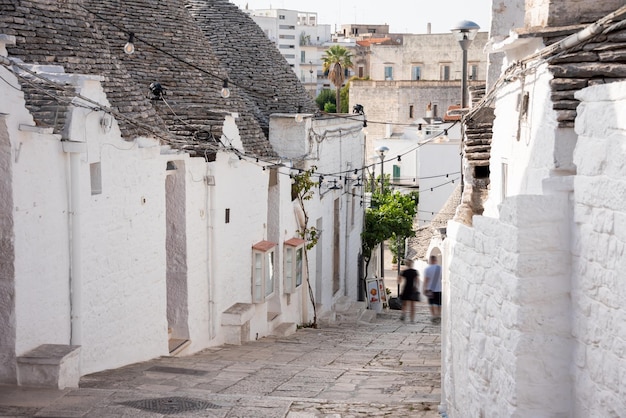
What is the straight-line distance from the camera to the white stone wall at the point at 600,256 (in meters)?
5.81

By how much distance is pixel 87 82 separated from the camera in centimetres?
1178

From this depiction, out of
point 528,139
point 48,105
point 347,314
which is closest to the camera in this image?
point 528,139

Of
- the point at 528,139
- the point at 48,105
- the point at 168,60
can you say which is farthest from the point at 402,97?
the point at 528,139

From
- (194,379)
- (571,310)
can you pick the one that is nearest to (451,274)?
(571,310)

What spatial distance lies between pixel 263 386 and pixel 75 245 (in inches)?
102

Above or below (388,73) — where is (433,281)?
below

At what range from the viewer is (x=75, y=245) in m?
11.4

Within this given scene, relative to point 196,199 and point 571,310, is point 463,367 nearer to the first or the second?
point 571,310

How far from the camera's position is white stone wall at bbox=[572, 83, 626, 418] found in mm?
5809

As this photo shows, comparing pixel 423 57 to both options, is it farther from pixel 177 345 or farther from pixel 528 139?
pixel 528 139

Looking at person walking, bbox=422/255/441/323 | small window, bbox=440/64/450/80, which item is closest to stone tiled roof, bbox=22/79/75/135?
person walking, bbox=422/255/441/323

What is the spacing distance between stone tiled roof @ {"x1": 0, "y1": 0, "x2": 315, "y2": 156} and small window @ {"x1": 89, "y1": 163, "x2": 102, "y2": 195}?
694mm

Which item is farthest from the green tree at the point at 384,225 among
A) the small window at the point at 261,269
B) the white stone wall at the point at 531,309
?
the white stone wall at the point at 531,309

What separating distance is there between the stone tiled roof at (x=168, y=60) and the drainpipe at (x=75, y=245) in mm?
584
